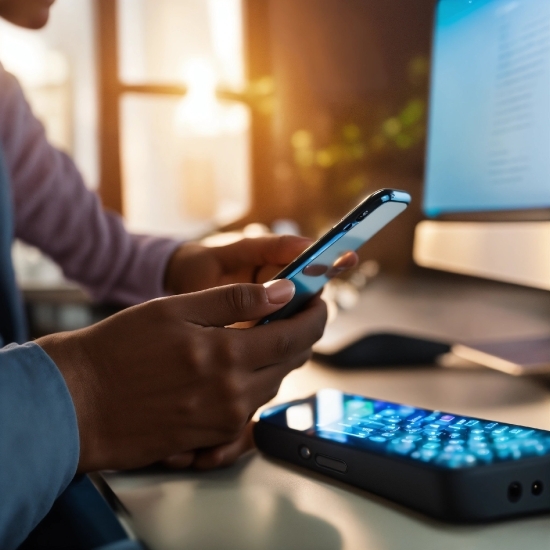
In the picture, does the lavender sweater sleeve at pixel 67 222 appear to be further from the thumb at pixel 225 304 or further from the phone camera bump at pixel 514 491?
the phone camera bump at pixel 514 491

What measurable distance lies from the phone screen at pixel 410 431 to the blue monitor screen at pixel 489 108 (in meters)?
0.30

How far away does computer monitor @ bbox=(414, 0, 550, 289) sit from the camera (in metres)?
0.56

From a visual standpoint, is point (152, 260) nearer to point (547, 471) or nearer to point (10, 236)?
point (10, 236)

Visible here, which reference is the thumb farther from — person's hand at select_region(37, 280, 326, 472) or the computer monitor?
the computer monitor

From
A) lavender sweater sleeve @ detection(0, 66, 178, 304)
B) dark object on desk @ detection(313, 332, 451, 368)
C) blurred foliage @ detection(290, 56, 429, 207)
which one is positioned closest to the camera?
dark object on desk @ detection(313, 332, 451, 368)

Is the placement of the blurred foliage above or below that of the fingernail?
above

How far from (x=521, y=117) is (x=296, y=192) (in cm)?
128

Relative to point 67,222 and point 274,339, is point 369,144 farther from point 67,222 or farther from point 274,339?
point 274,339

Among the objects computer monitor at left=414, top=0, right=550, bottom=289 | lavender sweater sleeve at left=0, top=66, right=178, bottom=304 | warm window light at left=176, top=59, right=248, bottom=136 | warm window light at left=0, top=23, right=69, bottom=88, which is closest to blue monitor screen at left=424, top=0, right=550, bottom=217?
computer monitor at left=414, top=0, right=550, bottom=289

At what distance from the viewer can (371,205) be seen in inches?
14.2

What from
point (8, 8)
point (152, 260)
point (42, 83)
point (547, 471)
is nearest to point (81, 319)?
point (152, 260)

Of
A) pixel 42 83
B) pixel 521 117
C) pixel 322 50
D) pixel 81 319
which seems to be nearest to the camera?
pixel 521 117

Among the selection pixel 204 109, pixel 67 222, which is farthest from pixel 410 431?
pixel 204 109

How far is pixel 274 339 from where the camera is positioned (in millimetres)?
379
